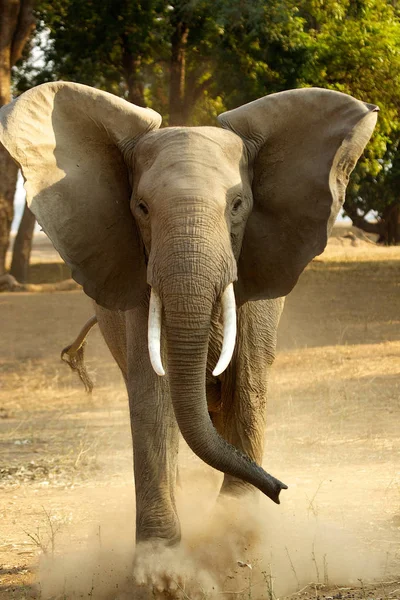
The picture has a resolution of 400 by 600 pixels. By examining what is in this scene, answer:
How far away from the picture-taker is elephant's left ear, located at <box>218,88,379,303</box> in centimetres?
478

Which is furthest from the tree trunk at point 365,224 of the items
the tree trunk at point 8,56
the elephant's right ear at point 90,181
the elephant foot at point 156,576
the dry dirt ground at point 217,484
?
the elephant foot at point 156,576

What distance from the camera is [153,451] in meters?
4.70

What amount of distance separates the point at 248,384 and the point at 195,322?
1135mm

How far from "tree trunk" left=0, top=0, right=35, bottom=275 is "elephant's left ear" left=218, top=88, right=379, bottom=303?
1334cm

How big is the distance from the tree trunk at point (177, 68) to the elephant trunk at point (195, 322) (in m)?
15.0

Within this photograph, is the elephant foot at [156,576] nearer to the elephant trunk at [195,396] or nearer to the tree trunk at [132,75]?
the elephant trunk at [195,396]

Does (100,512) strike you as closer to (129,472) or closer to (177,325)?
(129,472)

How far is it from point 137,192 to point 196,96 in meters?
17.2

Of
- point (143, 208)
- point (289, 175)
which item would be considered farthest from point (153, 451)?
point (289, 175)

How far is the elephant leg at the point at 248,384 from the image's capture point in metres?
5.21

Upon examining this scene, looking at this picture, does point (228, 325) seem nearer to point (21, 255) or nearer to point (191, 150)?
point (191, 150)

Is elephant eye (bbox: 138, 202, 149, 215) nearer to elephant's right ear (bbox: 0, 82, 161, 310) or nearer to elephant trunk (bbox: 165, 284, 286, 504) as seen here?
elephant's right ear (bbox: 0, 82, 161, 310)

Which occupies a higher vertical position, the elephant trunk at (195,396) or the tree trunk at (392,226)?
the elephant trunk at (195,396)

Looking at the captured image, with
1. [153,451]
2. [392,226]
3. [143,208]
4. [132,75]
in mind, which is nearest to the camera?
[143,208]
